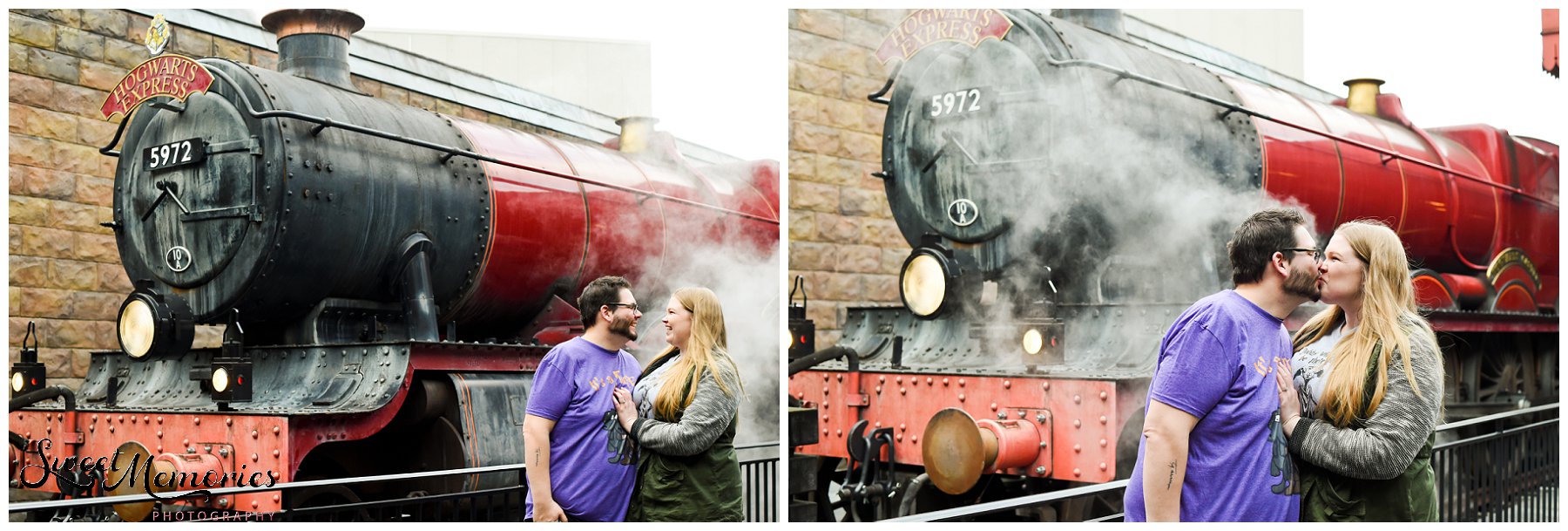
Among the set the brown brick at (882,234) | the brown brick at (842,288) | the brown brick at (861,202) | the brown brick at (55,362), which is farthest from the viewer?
the brown brick at (861,202)

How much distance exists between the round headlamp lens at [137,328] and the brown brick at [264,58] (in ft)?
3.07

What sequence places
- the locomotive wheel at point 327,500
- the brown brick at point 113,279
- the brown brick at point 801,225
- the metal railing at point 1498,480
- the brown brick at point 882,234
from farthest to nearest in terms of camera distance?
the brown brick at point 801,225 < the brown brick at point 882,234 < the brown brick at point 113,279 < the metal railing at point 1498,480 < the locomotive wheel at point 327,500

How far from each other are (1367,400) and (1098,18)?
2.45 meters

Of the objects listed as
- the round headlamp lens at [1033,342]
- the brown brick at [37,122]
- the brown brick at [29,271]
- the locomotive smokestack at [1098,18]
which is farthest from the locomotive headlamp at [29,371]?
the locomotive smokestack at [1098,18]

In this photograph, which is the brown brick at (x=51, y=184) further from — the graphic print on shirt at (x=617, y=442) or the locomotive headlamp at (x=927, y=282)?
the locomotive headlamp at (x=927, y=282)

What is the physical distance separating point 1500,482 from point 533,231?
3.56 m

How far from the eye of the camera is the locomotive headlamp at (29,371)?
4.26m

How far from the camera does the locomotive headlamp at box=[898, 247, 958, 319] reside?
4.57m

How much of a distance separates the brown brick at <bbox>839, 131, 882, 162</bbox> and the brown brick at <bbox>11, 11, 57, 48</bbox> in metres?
3.02

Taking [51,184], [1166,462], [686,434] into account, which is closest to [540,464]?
[686,434]

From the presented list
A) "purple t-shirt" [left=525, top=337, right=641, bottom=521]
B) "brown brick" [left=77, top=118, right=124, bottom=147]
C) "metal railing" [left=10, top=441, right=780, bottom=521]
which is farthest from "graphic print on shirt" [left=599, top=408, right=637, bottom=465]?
"brown brick" [left=77, top=118, right=124, bottom=147]

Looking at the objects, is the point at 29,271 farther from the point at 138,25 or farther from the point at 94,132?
the point at 138,25

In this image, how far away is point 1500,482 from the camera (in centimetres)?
432

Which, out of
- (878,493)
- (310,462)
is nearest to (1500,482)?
(878,493)
